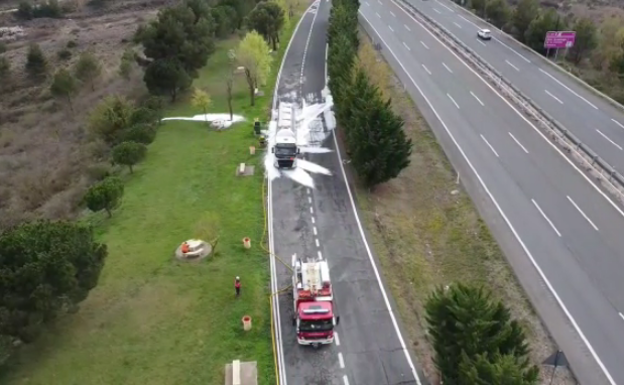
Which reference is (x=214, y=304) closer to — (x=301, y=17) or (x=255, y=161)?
(x=255, y=161)

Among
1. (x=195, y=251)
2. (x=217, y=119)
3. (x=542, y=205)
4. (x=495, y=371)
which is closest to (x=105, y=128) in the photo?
(x=217, y=119)

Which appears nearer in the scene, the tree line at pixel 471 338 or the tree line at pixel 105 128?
the tree line at pixel 471 338

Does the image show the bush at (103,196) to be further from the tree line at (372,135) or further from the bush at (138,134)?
the tree line at (372,135)

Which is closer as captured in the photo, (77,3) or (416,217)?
(416,217)

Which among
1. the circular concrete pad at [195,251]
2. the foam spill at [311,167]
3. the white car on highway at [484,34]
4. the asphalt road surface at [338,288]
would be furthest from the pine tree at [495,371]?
the white car on highway at [484,34]

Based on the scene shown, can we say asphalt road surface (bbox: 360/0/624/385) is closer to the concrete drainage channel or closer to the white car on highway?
the concrete drainage channel

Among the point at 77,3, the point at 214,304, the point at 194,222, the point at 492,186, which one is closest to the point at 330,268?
the point at 214,304
